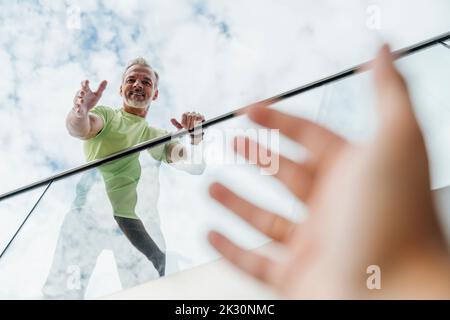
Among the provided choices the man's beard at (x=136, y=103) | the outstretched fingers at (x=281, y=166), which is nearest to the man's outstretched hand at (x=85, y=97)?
the man's beard at (x=136, y=103)

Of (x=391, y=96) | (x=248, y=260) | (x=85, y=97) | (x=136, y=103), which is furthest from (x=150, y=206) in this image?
(x=391, y=96)

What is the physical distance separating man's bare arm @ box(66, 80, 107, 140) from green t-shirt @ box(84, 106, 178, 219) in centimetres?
9

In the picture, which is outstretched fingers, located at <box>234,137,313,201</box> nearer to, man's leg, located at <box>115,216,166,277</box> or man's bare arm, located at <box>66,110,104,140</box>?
man's leg, located at <box>115,216,166,277</box>

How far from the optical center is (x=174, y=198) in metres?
1.06

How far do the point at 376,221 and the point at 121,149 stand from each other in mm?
1201

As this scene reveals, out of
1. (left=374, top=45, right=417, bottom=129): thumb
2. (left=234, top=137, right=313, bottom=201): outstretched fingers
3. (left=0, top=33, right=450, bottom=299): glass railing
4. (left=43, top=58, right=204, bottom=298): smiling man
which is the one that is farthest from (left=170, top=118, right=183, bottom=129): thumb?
(left=374, top=45, right=417, bottom=129): thumb

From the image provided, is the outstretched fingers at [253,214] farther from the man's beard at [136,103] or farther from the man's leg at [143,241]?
the man's beard at [136,103]

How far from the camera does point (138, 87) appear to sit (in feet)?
5.57

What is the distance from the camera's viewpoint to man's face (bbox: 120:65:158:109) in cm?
167

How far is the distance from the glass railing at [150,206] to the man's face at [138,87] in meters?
0.55

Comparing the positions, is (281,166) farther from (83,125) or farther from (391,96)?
(83,125)
